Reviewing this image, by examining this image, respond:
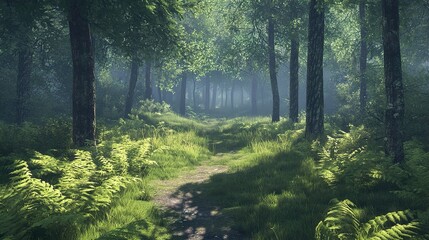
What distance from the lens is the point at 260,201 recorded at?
7.04m

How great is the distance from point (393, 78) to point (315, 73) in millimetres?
5320

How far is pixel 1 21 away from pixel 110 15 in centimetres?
363

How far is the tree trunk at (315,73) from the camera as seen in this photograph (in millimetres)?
13289

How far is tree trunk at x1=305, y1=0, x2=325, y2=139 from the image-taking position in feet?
43.6

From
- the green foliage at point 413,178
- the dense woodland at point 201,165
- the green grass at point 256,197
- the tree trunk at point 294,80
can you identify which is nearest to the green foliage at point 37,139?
the dense woodland at point 201,165

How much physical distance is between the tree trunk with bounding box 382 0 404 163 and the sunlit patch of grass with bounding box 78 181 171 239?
5.59 m

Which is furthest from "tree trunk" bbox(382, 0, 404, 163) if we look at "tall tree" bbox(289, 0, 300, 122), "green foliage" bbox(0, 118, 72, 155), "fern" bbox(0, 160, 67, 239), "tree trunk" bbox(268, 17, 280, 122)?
"tree trunk" bbox(268, 17, 280, 122)

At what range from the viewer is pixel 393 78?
→ 26.8 ft

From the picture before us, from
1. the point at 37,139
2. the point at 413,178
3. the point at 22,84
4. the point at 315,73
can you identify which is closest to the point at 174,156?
the point at 37,139

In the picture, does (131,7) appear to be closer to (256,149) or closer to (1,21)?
(1,21)

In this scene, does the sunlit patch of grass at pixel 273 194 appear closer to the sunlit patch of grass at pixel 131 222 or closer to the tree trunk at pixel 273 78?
the sunlit patch of grass at pixel 131 222

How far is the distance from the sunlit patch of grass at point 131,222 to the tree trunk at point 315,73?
26.1ft

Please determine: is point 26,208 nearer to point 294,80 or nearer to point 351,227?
point 351,227

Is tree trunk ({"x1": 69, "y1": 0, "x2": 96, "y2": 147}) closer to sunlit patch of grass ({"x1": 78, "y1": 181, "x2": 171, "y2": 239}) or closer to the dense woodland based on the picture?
the dense woodland
